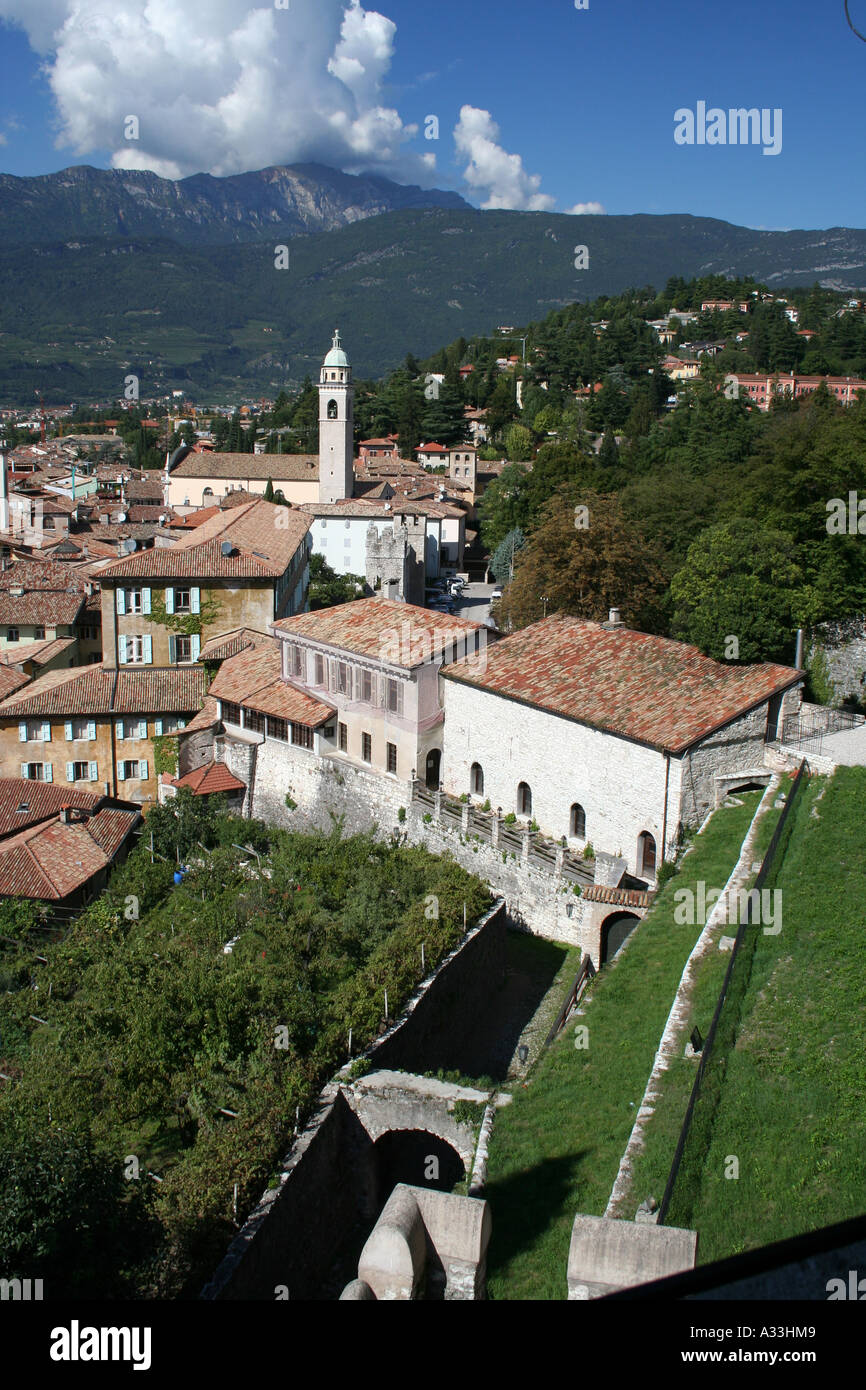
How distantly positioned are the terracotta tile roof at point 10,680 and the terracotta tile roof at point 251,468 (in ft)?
156

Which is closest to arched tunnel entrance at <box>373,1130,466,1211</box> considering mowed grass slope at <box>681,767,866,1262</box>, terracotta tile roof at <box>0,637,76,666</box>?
mowed grass slope at <box>681,767,866,1262</box>

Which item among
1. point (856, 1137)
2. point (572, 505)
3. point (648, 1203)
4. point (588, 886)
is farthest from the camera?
point (572, 505)

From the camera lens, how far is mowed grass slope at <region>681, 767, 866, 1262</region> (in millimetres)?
11125

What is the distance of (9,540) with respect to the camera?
65.3 m

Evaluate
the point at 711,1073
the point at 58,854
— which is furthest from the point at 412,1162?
the point at 58,854

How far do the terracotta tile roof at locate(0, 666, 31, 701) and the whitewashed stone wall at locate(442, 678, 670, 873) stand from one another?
1730 centimetres

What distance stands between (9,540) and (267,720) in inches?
1670

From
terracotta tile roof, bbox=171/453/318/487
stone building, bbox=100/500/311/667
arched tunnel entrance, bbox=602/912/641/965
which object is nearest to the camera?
arched tunnel entrance, bbox=602/912/641/965

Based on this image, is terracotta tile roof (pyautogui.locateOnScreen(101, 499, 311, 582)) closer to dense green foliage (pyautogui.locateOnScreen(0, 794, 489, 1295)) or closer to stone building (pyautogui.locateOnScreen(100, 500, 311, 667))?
stone building (pyautogui.locateOnScreen(100, 500, 311, 667))

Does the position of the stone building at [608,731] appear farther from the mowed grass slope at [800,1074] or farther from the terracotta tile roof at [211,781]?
the terracotta tile roof at [211,781]

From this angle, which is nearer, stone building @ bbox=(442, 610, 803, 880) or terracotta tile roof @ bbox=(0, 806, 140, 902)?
stone building @ bbox=(442, 610, 803, 880)

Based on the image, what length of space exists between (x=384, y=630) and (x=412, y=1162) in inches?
614
